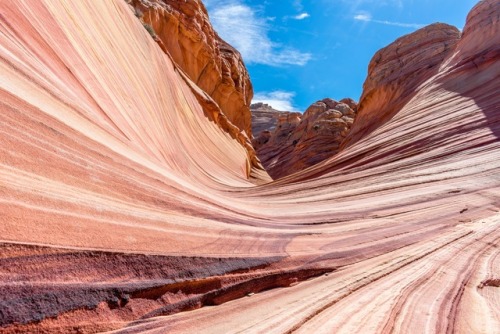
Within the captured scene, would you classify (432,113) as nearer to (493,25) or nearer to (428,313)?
(493,25)

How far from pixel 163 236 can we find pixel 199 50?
19.4 m

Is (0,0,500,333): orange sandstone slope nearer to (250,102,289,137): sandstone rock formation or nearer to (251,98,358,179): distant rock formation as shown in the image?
(251,98,358,179): distant rock formation

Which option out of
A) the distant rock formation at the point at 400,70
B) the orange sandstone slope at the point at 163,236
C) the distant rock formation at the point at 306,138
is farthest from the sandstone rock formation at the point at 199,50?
the orange sandstone slope at the point at 163,236

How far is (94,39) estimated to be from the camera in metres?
5.32

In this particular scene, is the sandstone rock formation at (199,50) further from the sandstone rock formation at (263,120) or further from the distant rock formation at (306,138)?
the sandstone rock formation at (263,120)

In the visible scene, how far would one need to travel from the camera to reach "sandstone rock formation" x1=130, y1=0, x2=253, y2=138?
666 inches

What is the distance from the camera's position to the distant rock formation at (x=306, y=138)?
27438 millimetres

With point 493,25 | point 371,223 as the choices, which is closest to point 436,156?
point 371,223

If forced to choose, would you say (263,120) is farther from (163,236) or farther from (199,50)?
(163,236)

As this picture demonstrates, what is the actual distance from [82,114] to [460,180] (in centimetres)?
607

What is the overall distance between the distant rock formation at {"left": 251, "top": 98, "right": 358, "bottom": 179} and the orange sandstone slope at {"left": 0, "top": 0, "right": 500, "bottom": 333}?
71.0ft

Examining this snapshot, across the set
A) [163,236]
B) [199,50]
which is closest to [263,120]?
[199,50]

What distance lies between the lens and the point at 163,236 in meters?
2.39

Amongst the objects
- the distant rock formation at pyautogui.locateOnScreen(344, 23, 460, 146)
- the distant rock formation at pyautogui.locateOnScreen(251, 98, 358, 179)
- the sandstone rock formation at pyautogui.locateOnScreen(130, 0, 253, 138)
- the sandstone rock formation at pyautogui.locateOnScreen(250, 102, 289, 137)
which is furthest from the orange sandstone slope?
the sandstone rock formation at pyautogui.locateOnScreen(250, 102, 289, 137)
